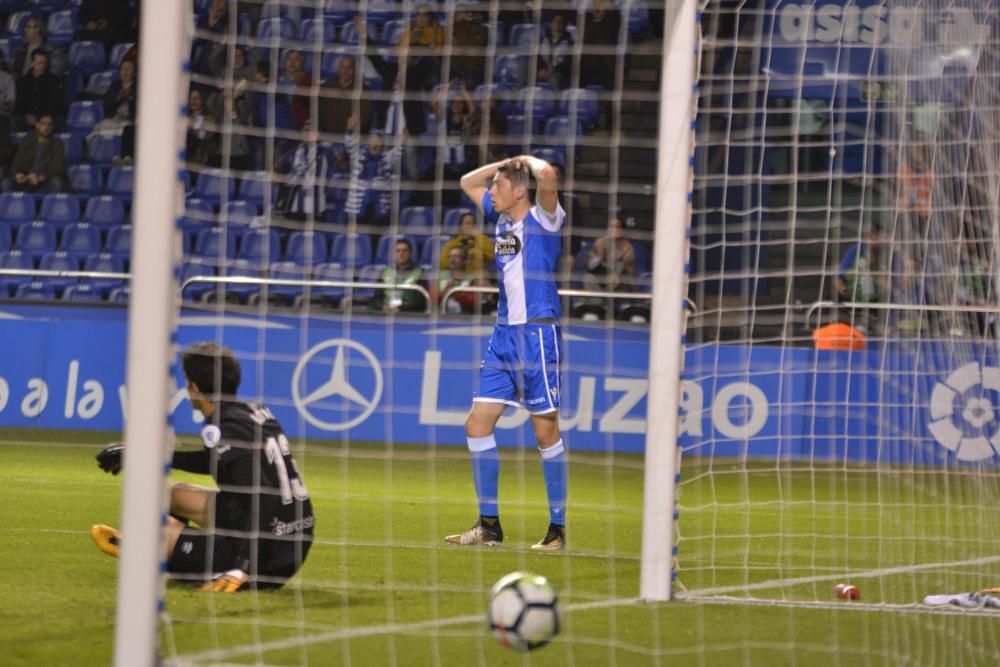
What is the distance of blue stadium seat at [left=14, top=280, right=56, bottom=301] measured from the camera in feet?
43.0

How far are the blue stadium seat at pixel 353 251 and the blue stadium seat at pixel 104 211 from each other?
2.41 metres

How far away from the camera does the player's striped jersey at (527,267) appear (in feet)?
24.0

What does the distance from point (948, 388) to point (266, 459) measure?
3684 millimetres

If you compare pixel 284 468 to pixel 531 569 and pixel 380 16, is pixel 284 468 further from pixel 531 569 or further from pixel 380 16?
pixel 380 16

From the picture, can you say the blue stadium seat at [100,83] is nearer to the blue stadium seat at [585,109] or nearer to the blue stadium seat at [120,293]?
the blue stadium seat at [120,293]

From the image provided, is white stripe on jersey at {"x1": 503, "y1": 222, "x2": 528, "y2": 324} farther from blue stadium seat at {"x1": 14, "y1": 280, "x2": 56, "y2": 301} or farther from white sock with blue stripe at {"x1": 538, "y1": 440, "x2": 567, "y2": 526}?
blue stadium seat at {"x1": 14, "y1": 280, "x2": 56, "y2": 301}

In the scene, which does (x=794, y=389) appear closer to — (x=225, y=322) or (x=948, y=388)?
(x=948, y=388)

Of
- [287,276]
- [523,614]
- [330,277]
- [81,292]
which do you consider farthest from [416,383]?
[523,614]

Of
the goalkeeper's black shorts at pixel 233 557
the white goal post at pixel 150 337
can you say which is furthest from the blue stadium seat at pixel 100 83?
the white goal post at pixel 150 337

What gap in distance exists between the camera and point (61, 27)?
15.9 m

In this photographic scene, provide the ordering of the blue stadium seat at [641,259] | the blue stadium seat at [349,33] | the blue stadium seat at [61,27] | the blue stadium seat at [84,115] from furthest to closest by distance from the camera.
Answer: the blue stadium seat at [61,27]
the blue stadium seat at [84,115]
the blue stadium seat at [349,33]
the blue stadium seat at [641,259]

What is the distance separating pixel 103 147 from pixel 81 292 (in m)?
2.16

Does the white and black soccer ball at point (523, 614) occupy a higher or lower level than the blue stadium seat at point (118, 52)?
lower

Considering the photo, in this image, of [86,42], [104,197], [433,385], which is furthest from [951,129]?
[86,42]
